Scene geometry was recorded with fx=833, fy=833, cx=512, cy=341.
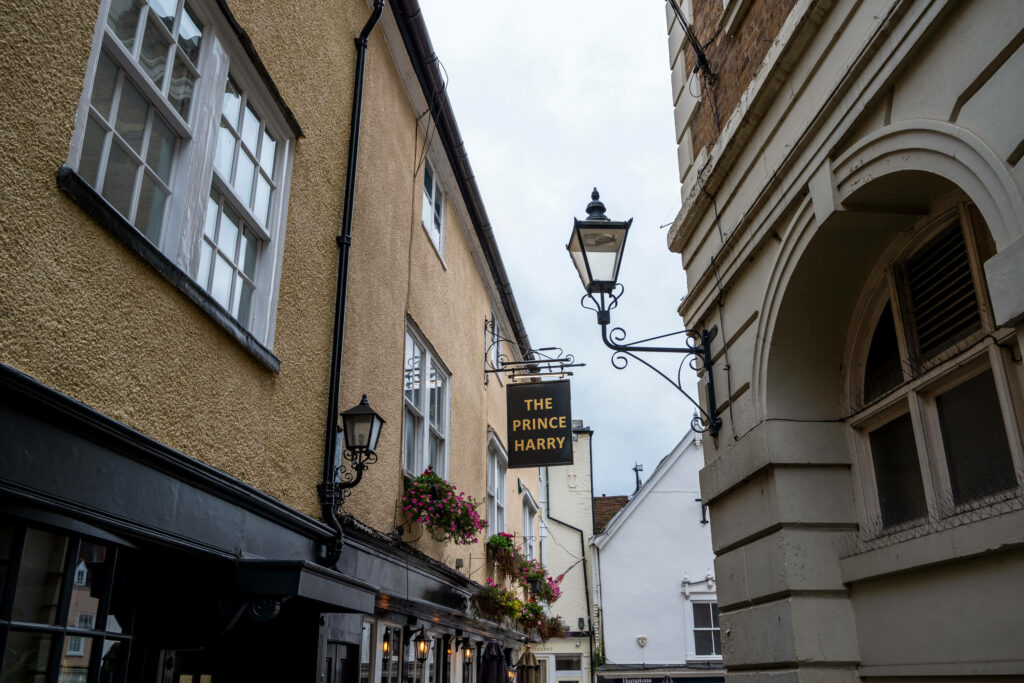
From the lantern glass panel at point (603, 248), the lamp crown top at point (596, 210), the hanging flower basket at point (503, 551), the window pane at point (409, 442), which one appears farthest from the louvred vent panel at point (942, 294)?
the hanging flower basket at point (503, 551)

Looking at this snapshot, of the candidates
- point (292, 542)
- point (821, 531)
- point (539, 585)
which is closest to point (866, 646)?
point (821, 531)

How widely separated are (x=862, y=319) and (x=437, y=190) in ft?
24.0

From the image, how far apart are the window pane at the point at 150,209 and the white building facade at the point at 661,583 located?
61.0 feet

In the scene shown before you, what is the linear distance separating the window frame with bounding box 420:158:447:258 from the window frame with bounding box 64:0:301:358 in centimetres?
421

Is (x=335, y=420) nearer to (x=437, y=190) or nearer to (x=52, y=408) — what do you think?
(x=52, y=408)

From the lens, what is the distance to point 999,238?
3262mm

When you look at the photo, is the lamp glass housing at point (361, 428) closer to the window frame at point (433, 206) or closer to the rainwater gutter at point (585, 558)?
the window frame at point (433, 206)

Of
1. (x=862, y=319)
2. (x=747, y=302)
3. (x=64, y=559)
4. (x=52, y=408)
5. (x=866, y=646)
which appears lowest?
(x=866, y=646)

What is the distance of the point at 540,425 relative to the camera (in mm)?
12289

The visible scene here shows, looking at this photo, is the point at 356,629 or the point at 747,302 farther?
the point at 356,629

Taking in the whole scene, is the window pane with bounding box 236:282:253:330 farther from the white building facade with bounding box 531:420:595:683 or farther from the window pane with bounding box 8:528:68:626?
the white building facade with bounding box 531:420:595:683

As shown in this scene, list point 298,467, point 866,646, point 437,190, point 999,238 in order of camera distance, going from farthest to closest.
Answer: point 437,190
point 298,467
point 866,646
point 999,238

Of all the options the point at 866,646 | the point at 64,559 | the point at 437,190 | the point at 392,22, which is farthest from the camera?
the point at 437,190

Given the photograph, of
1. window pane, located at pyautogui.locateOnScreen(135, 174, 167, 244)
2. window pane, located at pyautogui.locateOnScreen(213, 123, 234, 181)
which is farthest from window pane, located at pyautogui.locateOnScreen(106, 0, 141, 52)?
window pane, located at pyautogui.locateOnScreen(213, 123, 234, 181)
